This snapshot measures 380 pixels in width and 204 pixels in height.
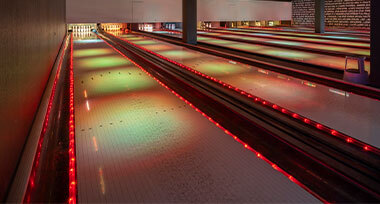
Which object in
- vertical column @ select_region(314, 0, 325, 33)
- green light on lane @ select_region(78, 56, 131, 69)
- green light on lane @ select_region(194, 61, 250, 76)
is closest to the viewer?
green light on lane @ select_region(194, 61, 250, 76)

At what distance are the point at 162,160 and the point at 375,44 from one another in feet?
12.3

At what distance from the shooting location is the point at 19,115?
7.03 ft

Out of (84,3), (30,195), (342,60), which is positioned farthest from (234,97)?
(84,3)

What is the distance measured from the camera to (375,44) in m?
4.24

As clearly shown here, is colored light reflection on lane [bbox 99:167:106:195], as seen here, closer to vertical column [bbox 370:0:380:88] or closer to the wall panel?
vertical column [bbox 370:0:380:88]

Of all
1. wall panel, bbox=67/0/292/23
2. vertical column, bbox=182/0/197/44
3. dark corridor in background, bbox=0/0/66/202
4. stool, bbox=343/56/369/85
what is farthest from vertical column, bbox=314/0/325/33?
dark corridor in background, bbox=0/0/66/202

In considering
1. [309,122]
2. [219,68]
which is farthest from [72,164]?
[219,68]

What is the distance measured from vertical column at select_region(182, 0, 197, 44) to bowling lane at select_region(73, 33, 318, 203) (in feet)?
22.9

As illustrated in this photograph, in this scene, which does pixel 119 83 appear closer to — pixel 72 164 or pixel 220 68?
pixel 220 68

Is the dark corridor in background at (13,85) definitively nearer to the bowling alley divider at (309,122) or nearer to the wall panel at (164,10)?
the bowling alley divider at (309,122)

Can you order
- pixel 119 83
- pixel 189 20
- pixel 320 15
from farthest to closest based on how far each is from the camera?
pixel 320 15, pixel 189 20, pixel 119 83

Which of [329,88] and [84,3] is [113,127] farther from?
[84,3]

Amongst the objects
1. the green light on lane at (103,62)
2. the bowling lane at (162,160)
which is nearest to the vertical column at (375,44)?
the bowling lane at (162,160)

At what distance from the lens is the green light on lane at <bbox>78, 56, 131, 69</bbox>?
6539mm
